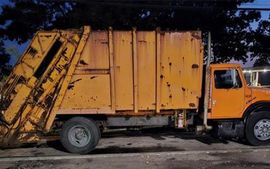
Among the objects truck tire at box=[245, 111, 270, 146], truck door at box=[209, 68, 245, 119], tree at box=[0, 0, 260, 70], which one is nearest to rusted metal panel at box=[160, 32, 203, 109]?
truck door at box=[209, 68, 245, 119]

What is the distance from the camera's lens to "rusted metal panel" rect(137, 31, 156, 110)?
40.2 ft

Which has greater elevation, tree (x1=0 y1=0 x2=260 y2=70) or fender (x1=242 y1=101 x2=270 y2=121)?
tree (x1=0 y1=0 x2=260 y2=70)

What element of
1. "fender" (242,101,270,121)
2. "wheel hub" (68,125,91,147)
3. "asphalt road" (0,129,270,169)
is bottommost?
"asphalt road" (0,129,270,169)

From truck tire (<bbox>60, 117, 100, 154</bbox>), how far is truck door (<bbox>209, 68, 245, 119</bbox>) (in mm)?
3218

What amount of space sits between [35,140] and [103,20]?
12.5 meters

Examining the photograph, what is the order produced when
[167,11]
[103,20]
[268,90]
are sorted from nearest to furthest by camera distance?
[268,90] < [103,20] < [167,11]

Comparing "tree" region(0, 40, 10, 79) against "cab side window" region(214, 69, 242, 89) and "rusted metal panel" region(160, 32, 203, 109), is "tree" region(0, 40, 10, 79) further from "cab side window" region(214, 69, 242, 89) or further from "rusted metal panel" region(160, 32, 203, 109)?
"cab side window" region(214, 69, 242, 89)

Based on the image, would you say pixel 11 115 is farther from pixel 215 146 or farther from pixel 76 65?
pixel 215 146

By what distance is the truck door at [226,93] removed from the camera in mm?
12562

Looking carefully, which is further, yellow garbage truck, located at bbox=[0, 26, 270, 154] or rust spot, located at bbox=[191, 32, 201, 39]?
rust spot, located at bbox=[191, 32, 201, 39]

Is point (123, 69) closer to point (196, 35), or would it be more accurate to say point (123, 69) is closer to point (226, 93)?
point (196, 35)

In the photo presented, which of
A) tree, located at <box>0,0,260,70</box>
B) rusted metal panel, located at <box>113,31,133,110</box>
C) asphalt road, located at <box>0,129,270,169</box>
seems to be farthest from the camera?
tree, located at <box>0,0,260,70</box>

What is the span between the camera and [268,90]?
42.1ft

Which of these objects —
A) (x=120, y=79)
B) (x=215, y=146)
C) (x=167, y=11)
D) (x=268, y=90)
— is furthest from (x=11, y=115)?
(x=167, y=11)
